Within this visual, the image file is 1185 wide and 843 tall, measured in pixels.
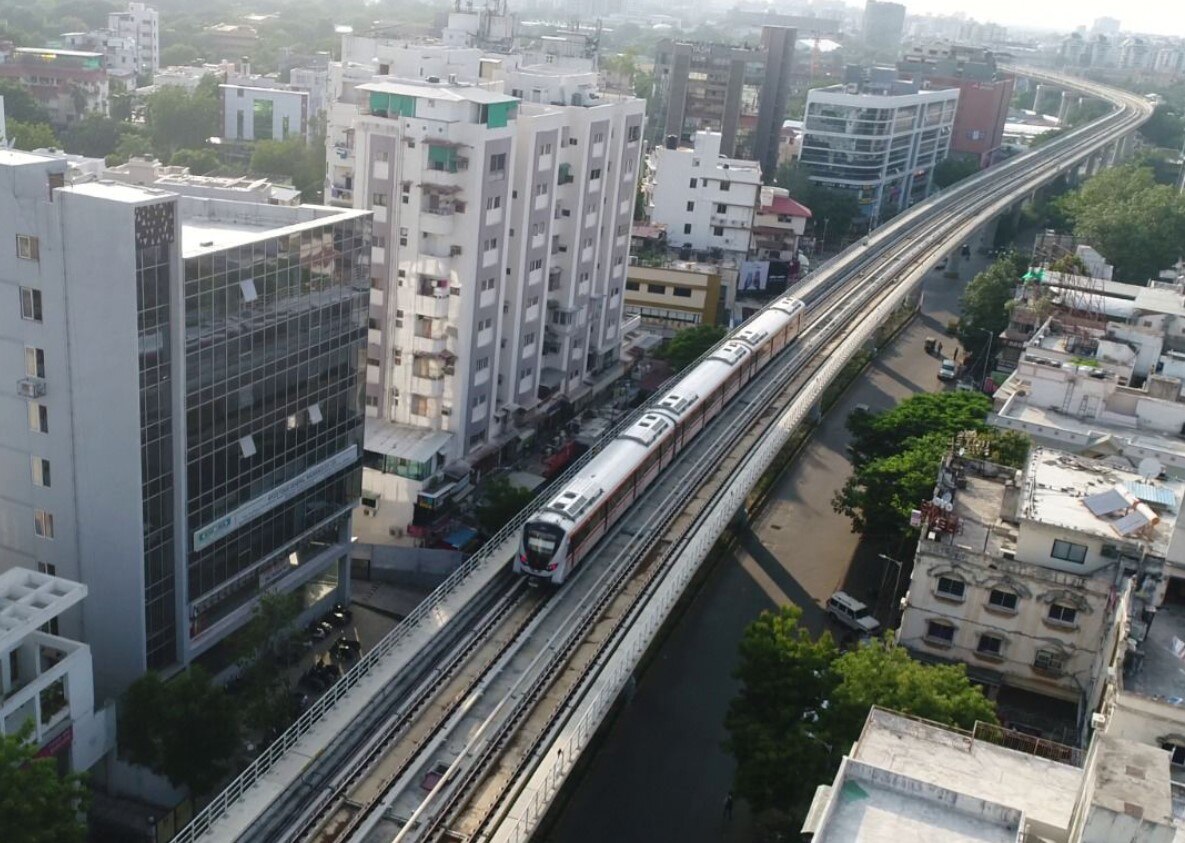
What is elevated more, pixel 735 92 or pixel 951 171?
pixel 735 92

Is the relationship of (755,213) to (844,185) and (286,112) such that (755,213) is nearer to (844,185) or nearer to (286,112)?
(844,185)

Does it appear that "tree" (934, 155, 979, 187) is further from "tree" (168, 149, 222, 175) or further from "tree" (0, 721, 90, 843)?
"tree" (0, 721, 90, 843)

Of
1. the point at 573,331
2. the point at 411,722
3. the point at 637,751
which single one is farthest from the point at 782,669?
the point at 573,331

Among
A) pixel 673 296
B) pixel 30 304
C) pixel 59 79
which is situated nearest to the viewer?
pixel 30 304

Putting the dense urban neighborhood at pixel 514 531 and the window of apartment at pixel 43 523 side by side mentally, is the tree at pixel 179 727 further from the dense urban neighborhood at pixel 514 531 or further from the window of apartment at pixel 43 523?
the window of apartment at pixel 43 523

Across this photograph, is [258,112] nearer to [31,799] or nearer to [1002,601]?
[1002,601]

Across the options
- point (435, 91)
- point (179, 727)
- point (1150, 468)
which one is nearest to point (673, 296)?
point (435, 91)
